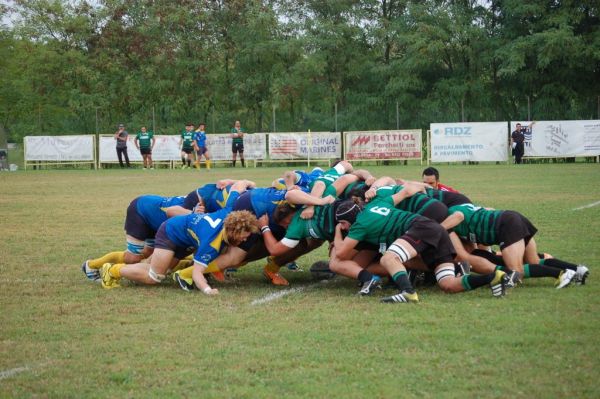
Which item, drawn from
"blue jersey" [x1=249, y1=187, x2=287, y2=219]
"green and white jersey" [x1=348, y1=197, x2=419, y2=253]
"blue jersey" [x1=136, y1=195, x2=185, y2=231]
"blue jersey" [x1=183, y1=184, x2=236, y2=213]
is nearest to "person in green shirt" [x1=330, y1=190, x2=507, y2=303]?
"green and white jersey" [x1=348, y1=197, x2=419, y2=253]

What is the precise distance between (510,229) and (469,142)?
75.8 feet

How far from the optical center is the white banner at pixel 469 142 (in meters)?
29.6

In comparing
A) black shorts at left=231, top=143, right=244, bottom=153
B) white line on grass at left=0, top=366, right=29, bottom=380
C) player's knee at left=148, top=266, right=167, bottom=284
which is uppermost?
black shorts at left=231, top=143, right=244, bottom=153

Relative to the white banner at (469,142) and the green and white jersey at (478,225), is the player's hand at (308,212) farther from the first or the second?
the white banner at (469,142)

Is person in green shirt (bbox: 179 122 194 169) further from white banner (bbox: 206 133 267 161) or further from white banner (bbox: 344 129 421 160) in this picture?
white banner (bbox: 344 129 421 160)

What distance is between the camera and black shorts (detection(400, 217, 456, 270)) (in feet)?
22.7

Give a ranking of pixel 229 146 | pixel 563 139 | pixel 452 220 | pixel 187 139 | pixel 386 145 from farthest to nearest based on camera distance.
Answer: pixel 229 146 < pixel 187 139 < pixel 386 145 < pixel 563 139 < pixel 452 220

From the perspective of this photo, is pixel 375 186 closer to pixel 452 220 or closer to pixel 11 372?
pixel 452 220

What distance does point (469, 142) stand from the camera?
29.9 m

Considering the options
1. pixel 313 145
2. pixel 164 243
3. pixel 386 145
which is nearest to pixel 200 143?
pixel 313 145

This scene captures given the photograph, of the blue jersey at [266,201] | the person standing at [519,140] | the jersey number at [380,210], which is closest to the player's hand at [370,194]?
the jersey number at [380,210]

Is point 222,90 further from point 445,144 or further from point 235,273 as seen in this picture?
point 235,273

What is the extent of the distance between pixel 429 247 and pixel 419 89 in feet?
102

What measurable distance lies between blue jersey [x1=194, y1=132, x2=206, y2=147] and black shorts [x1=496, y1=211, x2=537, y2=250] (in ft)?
81.7
